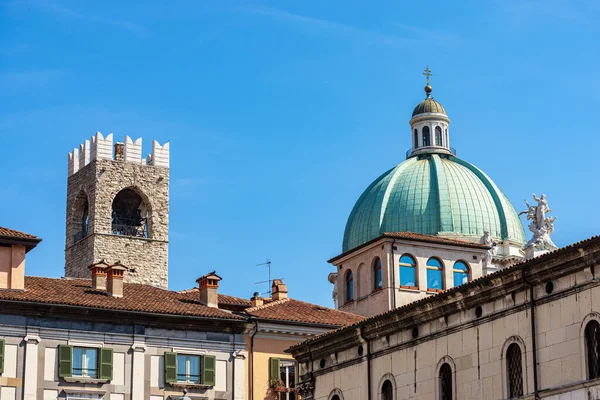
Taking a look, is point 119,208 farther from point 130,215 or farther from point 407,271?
point 407,271

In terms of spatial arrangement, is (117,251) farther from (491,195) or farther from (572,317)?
→ (572,317)

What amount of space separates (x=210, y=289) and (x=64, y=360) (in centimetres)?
743

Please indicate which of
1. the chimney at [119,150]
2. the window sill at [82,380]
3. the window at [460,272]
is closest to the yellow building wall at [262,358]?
the window sill at [82,380]

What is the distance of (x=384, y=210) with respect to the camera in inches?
3344

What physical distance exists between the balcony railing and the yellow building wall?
53.4 metres

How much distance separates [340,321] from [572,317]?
74.1 feet

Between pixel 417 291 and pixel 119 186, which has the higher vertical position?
pixel 119 186

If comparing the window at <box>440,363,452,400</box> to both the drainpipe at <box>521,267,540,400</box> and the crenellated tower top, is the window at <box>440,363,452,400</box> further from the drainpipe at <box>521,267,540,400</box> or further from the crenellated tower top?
the crenellated tower top

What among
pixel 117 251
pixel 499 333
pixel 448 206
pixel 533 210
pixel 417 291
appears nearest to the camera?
pixel 499 333

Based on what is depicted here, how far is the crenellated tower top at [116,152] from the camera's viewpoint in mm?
108000

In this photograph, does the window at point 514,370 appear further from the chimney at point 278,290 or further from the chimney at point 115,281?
the chimney at point 278,290

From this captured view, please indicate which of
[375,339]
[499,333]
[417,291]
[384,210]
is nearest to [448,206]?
[384,210]

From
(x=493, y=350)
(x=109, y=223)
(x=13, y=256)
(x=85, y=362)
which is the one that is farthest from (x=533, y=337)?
(x=109, y=223)

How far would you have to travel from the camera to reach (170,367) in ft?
176
